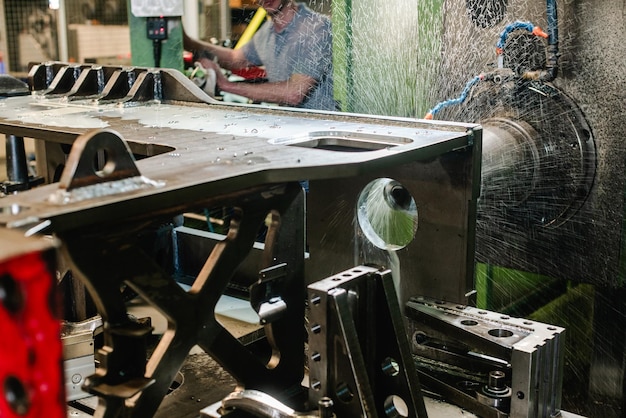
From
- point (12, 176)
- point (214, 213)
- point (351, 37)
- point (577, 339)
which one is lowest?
point (577, 339)

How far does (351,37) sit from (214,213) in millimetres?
1291

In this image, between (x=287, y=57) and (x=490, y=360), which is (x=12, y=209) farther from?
(x=287, y=57)

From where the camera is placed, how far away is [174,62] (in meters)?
3.95

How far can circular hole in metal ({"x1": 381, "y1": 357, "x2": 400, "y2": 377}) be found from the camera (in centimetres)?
136

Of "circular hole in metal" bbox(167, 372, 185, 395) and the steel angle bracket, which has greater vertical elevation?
the steel angle bracket

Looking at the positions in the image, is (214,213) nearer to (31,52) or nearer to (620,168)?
(620,168)

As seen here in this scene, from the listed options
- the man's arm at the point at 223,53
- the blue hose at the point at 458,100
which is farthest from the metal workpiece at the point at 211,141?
the man's arm at the point at 223,53

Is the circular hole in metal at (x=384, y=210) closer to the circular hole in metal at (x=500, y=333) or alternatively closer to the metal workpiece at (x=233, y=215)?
the metal workpiece at (x=233, y=215)

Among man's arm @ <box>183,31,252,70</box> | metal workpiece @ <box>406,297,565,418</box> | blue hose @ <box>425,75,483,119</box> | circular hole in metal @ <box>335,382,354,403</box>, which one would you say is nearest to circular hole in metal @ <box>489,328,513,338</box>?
metal workpiece @ <box>406,297,565,418</box>

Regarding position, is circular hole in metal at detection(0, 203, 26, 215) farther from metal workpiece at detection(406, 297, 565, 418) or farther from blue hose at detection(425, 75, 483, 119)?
blue hose at detection(425, 75, 483, 119)

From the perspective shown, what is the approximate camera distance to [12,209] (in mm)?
959

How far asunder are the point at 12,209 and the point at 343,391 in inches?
24.5

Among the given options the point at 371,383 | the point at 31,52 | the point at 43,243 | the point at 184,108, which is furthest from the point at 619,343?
the point at 31,52

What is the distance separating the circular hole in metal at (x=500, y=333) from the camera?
1.48 m
